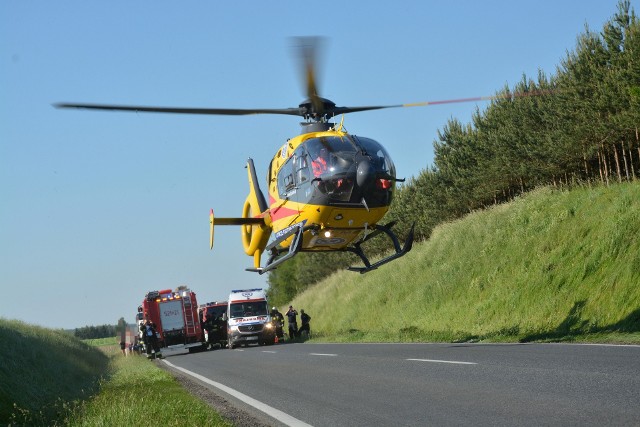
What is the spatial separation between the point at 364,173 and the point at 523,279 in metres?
14.0

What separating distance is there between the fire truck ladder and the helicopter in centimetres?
2383

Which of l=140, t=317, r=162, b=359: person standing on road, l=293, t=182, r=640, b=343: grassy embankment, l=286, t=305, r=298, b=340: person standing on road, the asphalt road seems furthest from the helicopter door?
l=286, t=305, r=298, b=340: person standing on road

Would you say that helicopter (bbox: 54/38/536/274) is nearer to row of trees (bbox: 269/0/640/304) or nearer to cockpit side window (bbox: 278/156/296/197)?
cockpit side window (bbox: 278/156/296/197)

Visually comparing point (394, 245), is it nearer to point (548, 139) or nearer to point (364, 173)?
point (364, 173)

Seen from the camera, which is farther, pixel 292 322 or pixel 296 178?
pixel 292 322

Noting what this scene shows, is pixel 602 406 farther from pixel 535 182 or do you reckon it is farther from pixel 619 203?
pixel 535 182

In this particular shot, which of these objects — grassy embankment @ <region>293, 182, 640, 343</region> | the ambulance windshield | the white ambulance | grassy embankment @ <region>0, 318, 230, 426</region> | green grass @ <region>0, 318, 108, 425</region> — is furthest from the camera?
the ambulance windshield

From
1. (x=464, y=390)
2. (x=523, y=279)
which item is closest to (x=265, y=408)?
(x=464, y=390)

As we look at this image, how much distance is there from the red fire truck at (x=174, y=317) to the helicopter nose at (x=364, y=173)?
27.6 metres

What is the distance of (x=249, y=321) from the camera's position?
37344 millimetres

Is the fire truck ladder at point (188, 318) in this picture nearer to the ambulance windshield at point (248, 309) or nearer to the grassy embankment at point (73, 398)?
the ambulance windshield at point (248, 309)

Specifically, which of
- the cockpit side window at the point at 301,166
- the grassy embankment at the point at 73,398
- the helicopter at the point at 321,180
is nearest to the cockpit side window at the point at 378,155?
the helicopter at the point at 321,180

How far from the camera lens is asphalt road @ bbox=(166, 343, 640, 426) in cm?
718

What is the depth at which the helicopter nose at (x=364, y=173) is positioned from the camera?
15.6 meters
